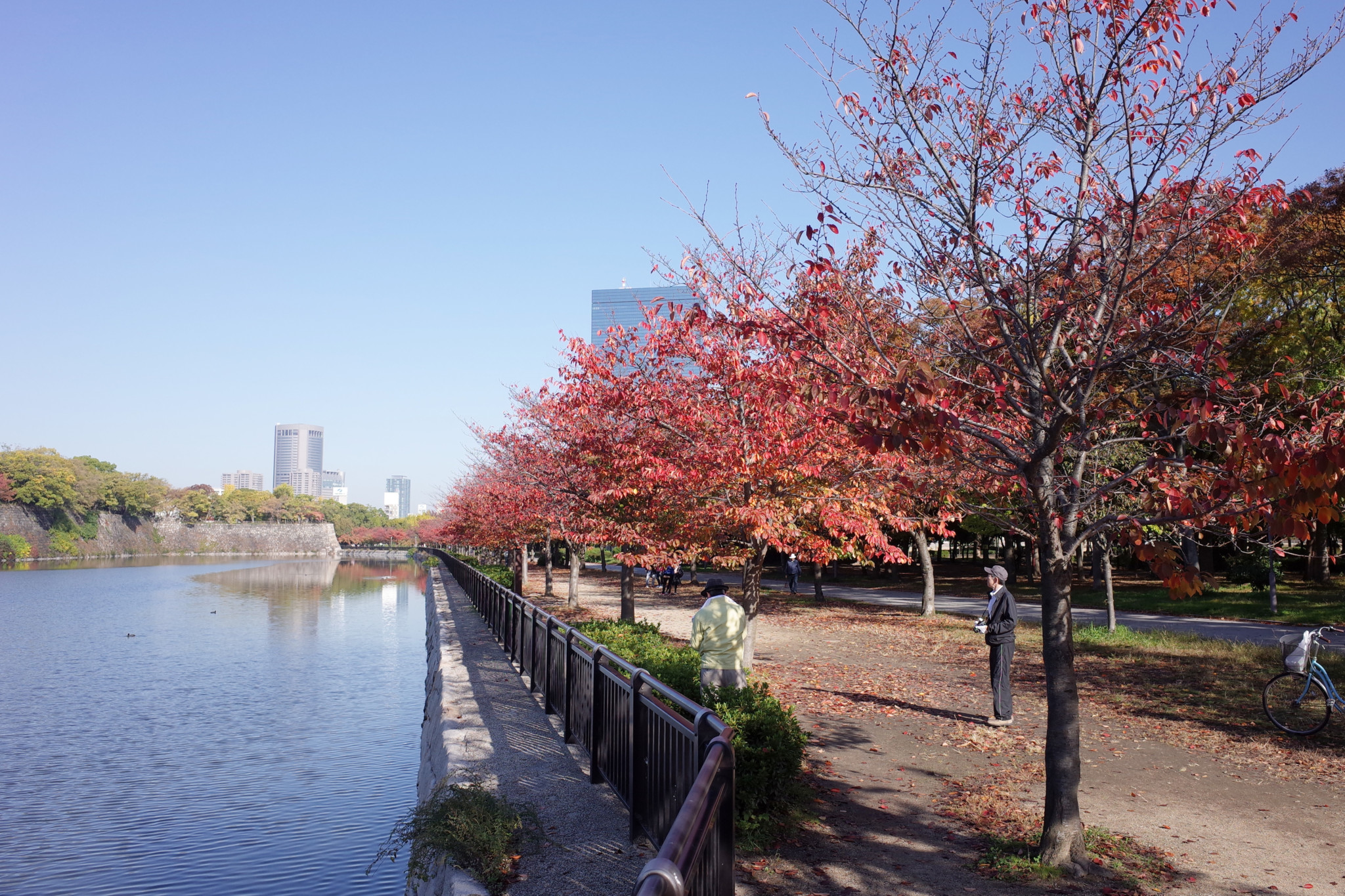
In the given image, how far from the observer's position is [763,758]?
19.7 ft

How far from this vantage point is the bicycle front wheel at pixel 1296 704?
30.0ft

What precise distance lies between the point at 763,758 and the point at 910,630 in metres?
14.7

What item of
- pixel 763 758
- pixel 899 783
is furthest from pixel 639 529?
pixel 763 758

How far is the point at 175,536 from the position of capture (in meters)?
129

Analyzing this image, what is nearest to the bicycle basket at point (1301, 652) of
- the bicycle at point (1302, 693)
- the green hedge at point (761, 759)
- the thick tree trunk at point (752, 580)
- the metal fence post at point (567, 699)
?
the bicycle at point (1302, 693)

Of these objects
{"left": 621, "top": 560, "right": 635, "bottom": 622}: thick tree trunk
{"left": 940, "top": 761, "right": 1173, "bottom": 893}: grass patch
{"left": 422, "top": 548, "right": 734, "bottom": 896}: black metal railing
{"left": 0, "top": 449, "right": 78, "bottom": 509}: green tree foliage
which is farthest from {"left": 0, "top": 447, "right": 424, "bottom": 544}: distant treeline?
{"left": 940, "top": 761, "right": 1173, "bottom": 893}: grass patch

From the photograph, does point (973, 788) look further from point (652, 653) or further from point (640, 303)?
point (640, 303)

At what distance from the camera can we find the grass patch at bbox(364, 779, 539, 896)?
5199 millimetres

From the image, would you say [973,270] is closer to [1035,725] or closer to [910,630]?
[1035,725]

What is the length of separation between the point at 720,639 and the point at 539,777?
81.3 inches

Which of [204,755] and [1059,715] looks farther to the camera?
[204,755]

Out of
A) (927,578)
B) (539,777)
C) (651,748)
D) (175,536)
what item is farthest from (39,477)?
(651,748)

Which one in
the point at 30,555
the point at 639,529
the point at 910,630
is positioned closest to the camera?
the point at 639,529

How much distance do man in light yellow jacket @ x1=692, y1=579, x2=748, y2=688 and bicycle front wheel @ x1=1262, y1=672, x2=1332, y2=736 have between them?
19.4ft
